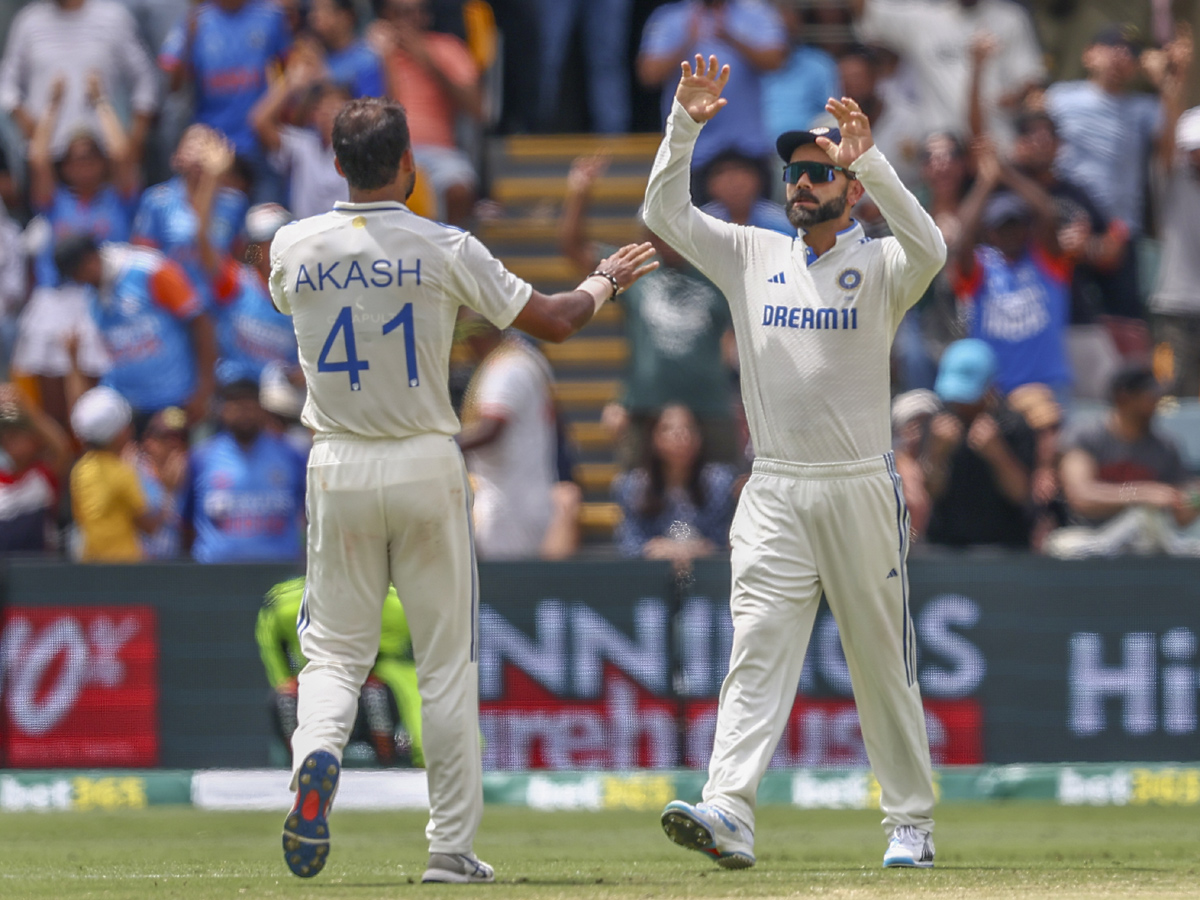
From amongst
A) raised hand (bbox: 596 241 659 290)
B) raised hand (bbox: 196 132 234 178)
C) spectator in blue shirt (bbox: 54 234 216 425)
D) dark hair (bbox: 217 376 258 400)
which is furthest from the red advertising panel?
raised hand (bbox: 596 241 659 290)

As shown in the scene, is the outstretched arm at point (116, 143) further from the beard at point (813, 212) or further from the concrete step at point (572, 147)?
the beard at point (813, 212)

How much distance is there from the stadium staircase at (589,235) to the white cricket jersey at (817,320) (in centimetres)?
603

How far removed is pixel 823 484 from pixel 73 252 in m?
7.53

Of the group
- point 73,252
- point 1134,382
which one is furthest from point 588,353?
point 1134,382

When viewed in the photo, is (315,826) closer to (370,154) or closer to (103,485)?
(370,154)

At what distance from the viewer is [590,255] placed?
12.9 m

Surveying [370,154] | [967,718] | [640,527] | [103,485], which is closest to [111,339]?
[103,485]

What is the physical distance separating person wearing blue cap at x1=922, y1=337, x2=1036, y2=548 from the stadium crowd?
0.02 metres

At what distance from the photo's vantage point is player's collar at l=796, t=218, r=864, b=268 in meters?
6.83

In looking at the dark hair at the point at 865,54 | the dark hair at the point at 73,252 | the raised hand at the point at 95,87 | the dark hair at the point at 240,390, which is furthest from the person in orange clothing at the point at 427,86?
the dark hair at the point at 240,390

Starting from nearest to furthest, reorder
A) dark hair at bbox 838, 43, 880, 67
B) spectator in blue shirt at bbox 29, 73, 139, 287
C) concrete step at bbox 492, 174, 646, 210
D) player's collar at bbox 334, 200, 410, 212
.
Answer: player's collar at bbox 334, 200, 410, 212, dark hair at bbox 838, 43, 880, 67, spectator in blue shirt at bbox 29, 73, 139, 287, concrete step at bbox 492, 174, 646, 210

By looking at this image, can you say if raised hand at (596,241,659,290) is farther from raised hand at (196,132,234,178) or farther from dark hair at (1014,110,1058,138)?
raised hand at (196,132,234,178)

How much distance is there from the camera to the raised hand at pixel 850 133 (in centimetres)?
651

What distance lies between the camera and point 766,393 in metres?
6.81
